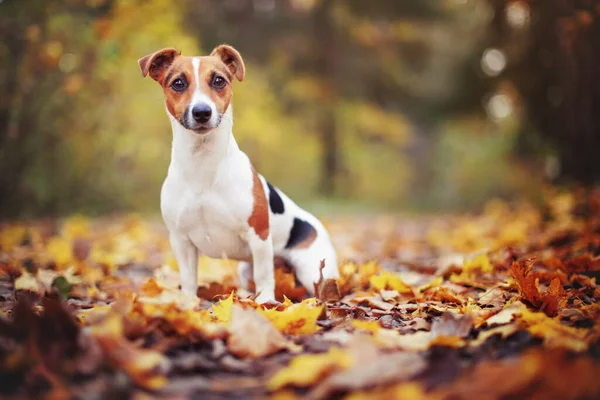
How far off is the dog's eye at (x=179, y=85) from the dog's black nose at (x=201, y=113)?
0.19 m

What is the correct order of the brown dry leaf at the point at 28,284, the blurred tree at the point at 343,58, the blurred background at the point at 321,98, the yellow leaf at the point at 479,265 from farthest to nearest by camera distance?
1. the blurred tree at the point at 343,58
2. the blurred background at the point at 321,98
3. the yellow leaf at the point at 479,265
4. the brown dry leaf at the point at 28,284

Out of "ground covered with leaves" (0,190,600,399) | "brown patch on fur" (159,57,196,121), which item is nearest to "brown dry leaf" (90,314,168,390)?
"ground covered with leaves" (0,190,600,399)

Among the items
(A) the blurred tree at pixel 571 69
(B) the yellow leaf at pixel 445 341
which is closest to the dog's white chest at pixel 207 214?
(B) the yellow leaf at pixel 445 341

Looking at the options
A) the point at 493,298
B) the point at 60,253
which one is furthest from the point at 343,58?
the point at 493,298

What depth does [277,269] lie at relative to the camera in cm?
344

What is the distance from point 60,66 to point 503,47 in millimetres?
9849

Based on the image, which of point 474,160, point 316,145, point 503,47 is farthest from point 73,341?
point 316,145

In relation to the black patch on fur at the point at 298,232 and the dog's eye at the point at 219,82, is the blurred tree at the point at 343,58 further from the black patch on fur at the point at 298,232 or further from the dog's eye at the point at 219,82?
the dog's eye at the point at 219,82

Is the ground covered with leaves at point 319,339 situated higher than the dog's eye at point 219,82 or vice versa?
the dog's eye at point 219,82

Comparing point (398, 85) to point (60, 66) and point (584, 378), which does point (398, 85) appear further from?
point (584, 378)

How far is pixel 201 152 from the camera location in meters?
2.97

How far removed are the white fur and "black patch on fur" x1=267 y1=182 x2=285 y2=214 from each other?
0.22 feet

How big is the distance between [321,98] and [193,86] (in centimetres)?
1457

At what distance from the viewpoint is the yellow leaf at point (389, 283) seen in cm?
308
